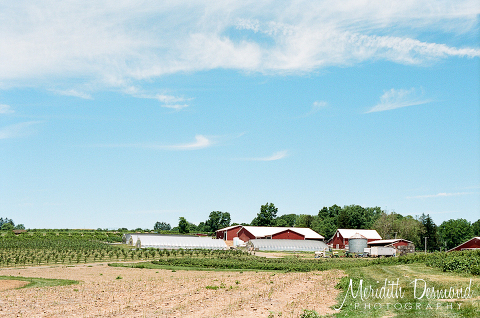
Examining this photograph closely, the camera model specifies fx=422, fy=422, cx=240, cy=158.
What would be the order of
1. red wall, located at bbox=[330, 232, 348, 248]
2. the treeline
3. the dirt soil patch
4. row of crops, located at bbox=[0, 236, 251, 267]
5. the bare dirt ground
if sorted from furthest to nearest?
the treeline < red wall, located at bbox=[330, 232, 348, 248] < row of crops, located at bbox=[0, 236, 251, 267] < the dirt soil patch < the bare dirt ground

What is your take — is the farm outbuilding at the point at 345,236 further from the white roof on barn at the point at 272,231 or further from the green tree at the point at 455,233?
the green tree at the point at 455,233

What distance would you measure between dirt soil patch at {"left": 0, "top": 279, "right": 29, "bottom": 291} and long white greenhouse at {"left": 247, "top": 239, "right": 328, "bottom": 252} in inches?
2620

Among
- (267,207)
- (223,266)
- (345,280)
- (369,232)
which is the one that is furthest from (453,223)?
(345,280)

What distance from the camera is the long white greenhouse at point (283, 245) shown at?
9975cm

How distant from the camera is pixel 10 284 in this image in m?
34.8

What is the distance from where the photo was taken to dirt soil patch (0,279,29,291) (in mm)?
33034

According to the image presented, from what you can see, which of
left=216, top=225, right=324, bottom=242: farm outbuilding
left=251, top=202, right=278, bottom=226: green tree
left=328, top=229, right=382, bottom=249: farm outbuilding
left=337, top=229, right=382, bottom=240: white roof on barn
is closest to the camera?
left=216, top=225, right=324, bottom=242: farm outbuilding

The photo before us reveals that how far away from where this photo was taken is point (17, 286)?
33.6 m

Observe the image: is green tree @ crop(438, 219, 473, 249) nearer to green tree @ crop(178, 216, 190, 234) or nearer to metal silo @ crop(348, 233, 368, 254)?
metal silo @ crop(348, 233, 368, 254)

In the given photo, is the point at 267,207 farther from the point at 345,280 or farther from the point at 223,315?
the point at 223,315

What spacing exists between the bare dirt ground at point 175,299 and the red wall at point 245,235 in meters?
79.8

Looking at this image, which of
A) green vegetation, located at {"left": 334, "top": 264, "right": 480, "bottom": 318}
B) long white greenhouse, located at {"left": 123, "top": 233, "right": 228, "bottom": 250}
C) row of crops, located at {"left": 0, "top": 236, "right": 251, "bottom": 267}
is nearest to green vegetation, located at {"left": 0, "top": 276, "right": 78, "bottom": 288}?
row of crops, located at {"left": 0, "top": 236, "right": 251, "bottom": 267}

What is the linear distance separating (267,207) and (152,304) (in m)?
130

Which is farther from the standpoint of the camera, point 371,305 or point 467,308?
point 371,305
